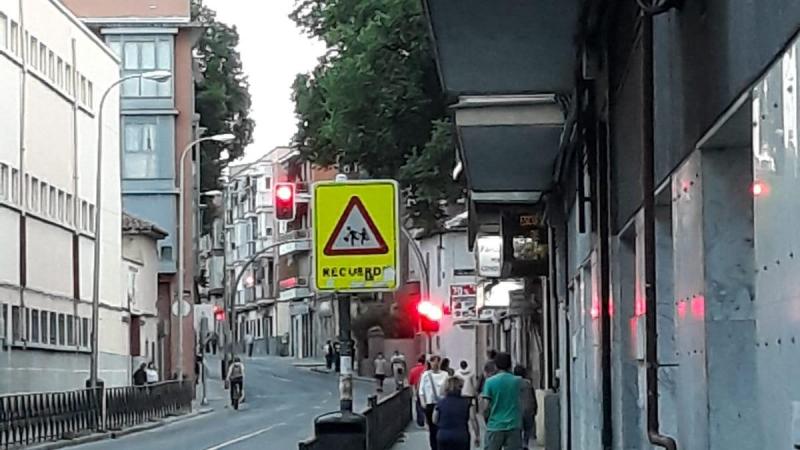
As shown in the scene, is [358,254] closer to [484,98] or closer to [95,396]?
[484,98]

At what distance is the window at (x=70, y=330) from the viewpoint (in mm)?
52750

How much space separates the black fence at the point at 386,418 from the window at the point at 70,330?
54.3 feet

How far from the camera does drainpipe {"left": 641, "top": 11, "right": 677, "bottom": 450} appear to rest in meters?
7.79

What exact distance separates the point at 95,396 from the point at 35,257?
834 cm

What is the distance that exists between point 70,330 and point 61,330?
1.41 metres

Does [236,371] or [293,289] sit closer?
[236,371]

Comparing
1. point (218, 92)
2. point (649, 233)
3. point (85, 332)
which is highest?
point (218, 92)

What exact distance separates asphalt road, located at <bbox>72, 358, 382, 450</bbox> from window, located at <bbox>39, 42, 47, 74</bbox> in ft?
35.7

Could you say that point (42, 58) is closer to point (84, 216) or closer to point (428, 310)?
point (84, 216)

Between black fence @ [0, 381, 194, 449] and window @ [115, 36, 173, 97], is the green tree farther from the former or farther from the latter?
black fence @ [0, 381, 194, 449]

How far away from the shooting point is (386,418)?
1162 inches

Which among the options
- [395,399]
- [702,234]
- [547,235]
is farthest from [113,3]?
[702,234]

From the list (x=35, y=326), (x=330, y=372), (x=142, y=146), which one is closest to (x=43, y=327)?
(x=35, y=326)

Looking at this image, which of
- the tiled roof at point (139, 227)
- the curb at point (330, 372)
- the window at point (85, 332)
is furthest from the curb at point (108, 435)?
the curb at point (330, 372)
